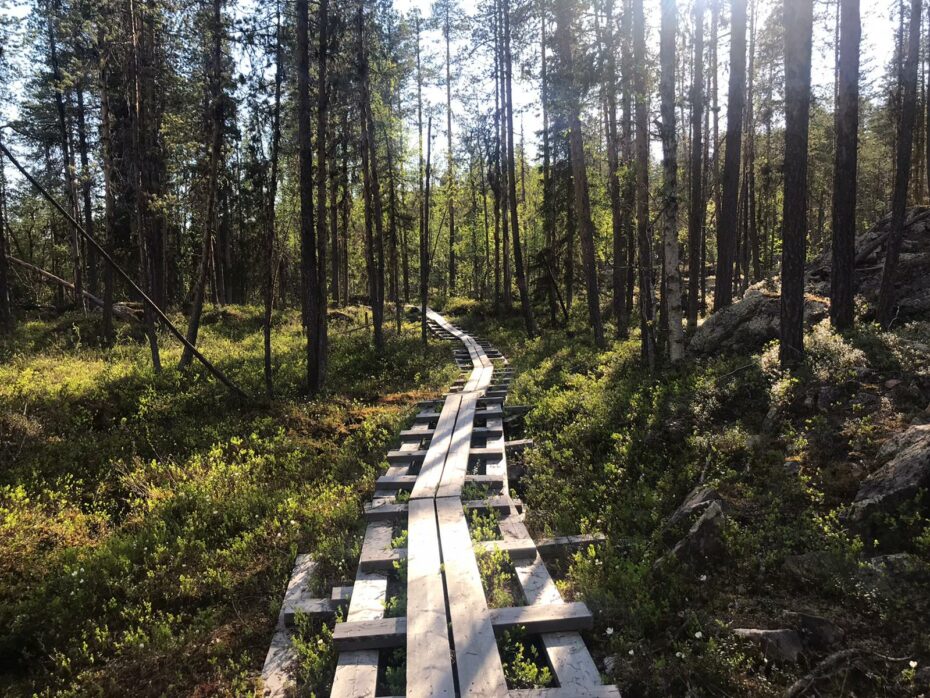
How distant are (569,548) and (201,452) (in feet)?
24.1

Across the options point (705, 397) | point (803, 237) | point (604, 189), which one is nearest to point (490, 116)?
point (604, 189)

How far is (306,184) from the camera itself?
43.1 feet

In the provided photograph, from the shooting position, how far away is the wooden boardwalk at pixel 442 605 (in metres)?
3.71

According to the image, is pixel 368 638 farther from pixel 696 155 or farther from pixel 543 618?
pixel 696 155

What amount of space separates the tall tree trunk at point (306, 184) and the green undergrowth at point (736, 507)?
606 centimetres

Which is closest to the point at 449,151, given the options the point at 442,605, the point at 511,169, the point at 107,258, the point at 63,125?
the point at 511,169

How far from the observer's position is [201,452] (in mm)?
9844

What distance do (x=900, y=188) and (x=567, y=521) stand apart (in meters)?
12.5

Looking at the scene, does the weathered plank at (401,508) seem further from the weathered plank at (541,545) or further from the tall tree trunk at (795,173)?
the tall tree trunk at (795,173)

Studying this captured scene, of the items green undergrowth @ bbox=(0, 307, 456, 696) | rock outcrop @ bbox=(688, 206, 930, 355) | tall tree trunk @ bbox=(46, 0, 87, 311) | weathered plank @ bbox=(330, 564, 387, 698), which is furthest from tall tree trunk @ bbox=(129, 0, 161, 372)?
rock outcrop @ bbox=(688, 206, 930, 355)

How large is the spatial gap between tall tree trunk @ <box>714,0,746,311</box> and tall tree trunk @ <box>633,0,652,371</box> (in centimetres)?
238

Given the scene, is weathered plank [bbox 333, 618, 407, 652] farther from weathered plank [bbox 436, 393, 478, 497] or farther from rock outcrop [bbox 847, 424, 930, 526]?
rock outcrop [bbox 847, 424, 930, 526]

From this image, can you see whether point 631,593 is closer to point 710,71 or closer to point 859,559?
point 859,559

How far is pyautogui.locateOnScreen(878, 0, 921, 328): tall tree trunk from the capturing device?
11945mm
